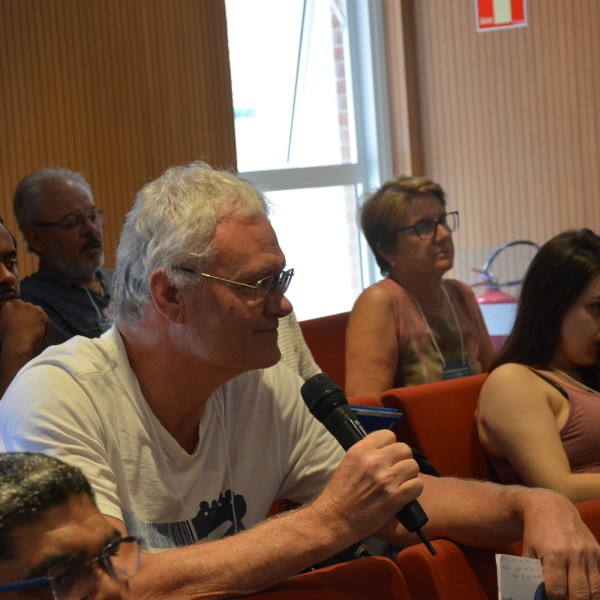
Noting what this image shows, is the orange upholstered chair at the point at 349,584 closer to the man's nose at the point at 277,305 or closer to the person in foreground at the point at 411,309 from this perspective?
the man's nose at the point at 277,305

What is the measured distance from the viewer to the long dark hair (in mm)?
2771

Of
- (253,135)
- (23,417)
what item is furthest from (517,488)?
(253,135)

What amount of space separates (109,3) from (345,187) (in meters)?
2.16

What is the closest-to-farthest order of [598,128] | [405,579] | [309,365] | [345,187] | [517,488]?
[405,579] → [517,488] → [309,365] → [598,128] → [345,187]

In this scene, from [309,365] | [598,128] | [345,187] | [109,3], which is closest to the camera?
[309,365]

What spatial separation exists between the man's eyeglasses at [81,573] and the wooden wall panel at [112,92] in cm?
346

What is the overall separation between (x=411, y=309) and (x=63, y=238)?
4.69 feet

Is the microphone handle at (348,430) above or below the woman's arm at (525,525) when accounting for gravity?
above

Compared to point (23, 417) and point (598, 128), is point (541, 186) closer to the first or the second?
point (598, 128)

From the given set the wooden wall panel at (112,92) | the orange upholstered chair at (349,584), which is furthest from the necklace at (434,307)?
the orange upholstered chair at (349,584)

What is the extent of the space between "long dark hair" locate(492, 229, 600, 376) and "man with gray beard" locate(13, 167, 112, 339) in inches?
68.5

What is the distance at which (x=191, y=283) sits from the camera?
1.91m

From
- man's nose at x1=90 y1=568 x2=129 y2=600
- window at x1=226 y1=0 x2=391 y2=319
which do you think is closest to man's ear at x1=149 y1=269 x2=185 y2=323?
man's nose at x1=90 y1=568 x2=129 y2=600

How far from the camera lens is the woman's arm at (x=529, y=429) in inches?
96.3
